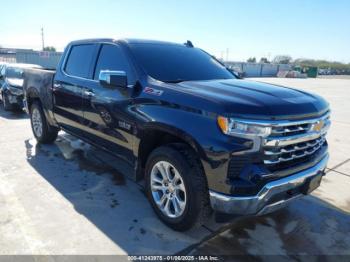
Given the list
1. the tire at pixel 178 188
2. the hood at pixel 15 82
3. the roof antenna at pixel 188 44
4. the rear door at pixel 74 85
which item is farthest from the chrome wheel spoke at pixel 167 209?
the hood at pixel 15 82

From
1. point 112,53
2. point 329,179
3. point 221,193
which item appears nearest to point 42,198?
point 112,53

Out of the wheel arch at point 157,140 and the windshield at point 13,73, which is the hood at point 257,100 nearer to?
the wheel arch at point 157,140

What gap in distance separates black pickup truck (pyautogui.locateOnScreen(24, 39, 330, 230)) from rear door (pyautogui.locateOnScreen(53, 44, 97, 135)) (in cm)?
3

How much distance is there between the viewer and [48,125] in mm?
5770

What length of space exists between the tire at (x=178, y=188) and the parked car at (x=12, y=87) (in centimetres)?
739

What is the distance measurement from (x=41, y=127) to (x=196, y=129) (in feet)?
14.0

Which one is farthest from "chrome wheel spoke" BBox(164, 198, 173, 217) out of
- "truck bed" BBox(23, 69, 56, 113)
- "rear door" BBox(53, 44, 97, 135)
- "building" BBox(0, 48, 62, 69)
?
"building" BBox(0, 48, 62, 69)

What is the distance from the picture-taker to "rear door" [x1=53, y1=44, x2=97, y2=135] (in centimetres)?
432

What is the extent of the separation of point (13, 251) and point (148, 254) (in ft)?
4.04

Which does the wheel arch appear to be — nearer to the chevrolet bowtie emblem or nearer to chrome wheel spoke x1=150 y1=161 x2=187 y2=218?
chrome wheel spoke x1=150 y1=161 x2=187 y2=218

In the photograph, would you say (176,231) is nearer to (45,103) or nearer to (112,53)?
(112,53)

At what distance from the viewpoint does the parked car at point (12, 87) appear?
9195 millimetres

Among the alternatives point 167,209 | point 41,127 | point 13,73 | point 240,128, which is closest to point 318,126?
point 240,128

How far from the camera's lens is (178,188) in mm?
3084
